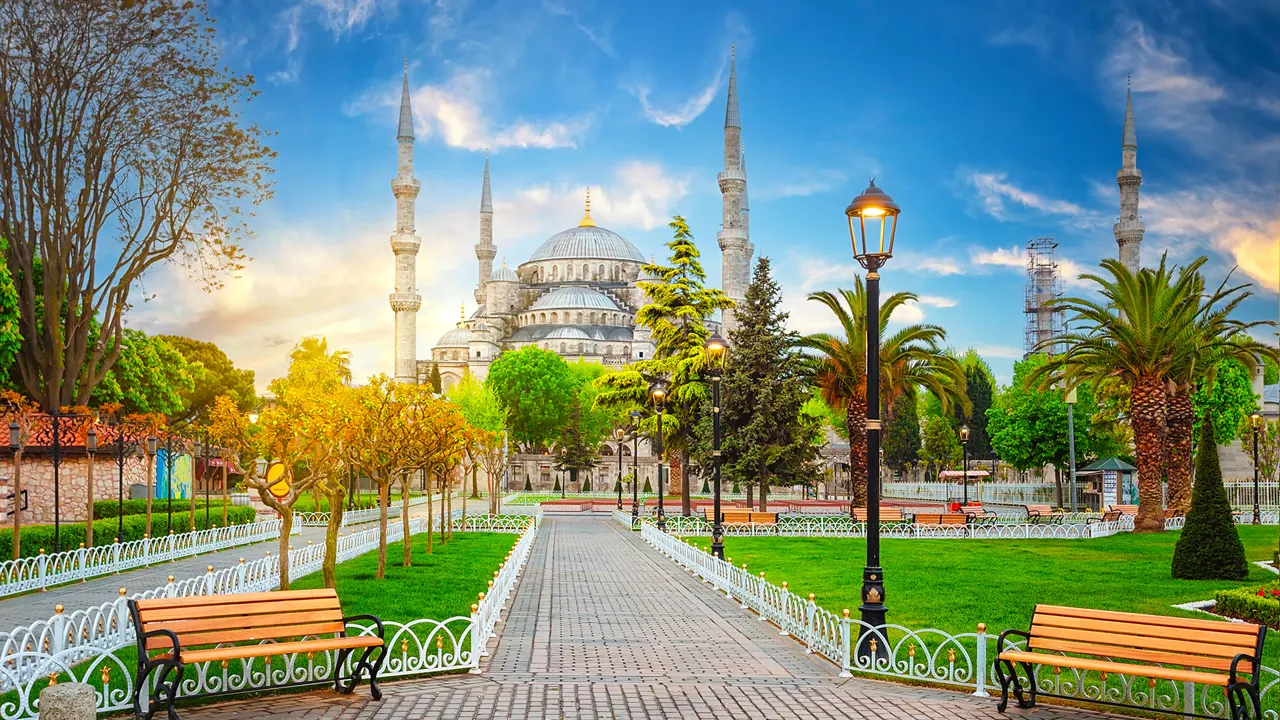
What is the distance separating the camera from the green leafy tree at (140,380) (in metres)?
33.4

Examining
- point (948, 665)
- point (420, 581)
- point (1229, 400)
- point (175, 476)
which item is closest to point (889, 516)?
point (420, 581)

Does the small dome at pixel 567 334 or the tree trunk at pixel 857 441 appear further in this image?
the small dome at pixel 567 334

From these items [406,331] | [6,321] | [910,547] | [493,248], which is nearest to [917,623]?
[910,547]

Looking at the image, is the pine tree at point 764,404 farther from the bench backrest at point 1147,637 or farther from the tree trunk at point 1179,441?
the bench backrest at point 1147,637

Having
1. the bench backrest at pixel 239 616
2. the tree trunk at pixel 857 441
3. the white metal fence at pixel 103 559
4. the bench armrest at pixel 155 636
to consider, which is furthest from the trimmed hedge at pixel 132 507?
the bench armrest at pixel 155 636

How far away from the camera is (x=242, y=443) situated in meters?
27.4

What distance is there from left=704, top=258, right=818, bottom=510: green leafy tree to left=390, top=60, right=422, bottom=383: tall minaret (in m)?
31.8

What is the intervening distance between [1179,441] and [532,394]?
4809 cm

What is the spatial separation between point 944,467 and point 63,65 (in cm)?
5477

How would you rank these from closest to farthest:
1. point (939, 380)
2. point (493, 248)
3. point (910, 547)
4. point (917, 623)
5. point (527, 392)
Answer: point (917, 623) → point (910, 547) → point (939, 380) → point (527, 392) → point (493, 248)

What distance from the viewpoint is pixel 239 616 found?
7621 mm

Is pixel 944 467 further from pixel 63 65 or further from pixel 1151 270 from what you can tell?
pixel 63 65

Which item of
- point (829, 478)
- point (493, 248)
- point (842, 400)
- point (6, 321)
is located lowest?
point (829, 478)

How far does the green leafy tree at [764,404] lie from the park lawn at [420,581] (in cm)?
937
